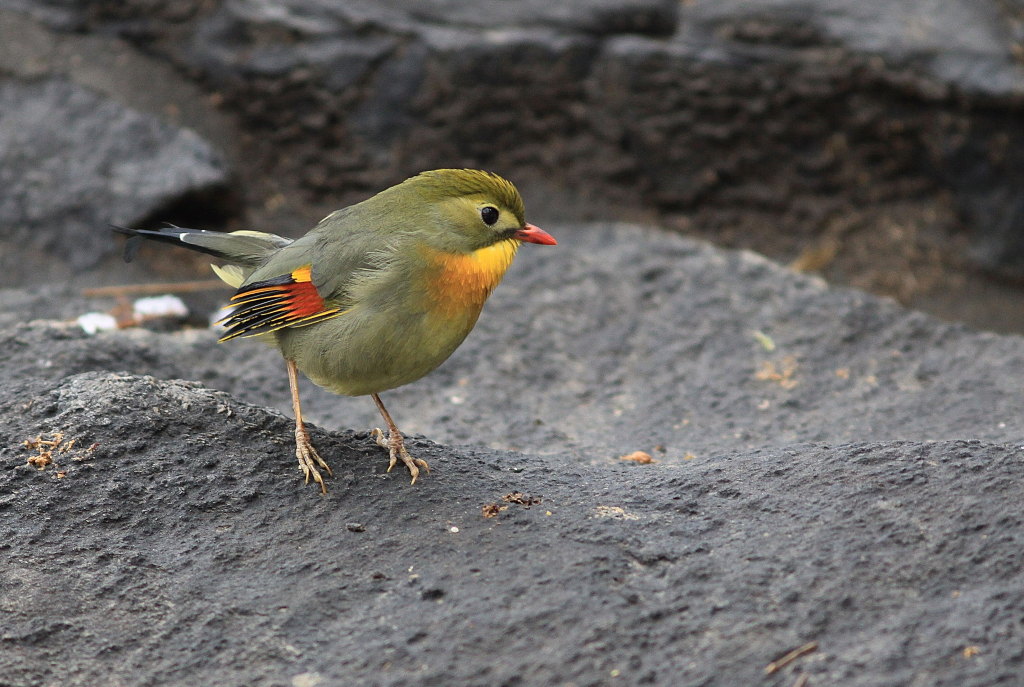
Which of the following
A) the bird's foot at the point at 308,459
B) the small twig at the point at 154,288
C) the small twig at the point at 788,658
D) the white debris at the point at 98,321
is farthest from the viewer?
the small twig at the point at 154,288

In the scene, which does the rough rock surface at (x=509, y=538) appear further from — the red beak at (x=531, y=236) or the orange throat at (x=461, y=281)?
the red beak at (x=531, y=236)

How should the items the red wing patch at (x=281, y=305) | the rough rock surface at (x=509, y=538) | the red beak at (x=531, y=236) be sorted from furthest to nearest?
1. the red beak at (x=531, y=236)
2. the red wing patch at (x=281, y=305)
3. the rough rock surface at (x=509, y=538)

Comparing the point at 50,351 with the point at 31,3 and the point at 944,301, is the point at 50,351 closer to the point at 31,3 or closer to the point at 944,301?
the point at 31,3

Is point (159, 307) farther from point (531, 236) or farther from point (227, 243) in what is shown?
point (531, 236)

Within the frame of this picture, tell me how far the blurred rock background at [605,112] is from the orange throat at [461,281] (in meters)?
3.10

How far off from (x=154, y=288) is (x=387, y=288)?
2909 millimetres

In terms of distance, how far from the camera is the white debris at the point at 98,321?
5.64m

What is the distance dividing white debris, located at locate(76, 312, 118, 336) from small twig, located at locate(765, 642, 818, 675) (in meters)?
3.95

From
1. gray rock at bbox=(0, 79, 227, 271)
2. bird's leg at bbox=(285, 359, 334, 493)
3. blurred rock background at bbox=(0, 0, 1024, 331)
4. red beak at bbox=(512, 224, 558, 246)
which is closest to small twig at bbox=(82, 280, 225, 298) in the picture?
blurred rock background at bbox=(0, 0, 1024, 331)

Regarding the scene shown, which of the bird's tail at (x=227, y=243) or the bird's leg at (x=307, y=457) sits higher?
the bird's tail at (x=227, y=243)

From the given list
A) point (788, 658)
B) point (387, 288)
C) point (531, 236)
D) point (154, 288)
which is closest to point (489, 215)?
point (531, 236)

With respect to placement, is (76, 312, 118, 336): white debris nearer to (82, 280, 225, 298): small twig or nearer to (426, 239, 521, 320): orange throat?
(82, 280, 225, 298): small twig

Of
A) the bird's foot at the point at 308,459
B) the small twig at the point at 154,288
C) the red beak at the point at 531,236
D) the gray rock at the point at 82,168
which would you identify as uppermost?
the red beak at the point at 531,236

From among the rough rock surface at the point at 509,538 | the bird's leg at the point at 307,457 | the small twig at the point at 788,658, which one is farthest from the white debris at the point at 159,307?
the small twig at the point at 788,658
